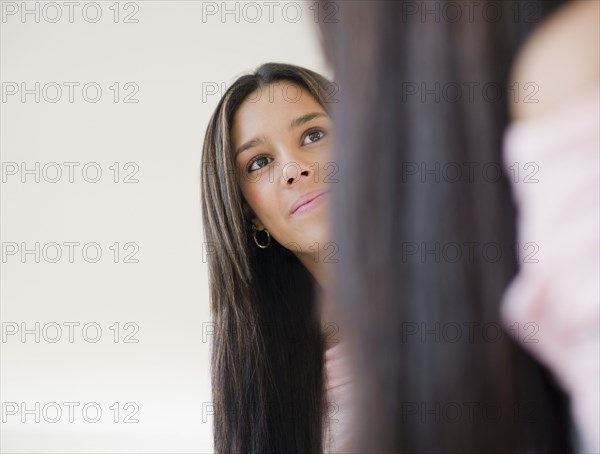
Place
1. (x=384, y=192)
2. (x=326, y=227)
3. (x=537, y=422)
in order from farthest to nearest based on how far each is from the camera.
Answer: (x=326, y=227) → (x=537, y=422) → (x=384, y=192)

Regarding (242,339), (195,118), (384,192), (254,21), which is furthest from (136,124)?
(384,192)

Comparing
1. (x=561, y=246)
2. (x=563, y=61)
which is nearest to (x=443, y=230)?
(x=561, y=246)

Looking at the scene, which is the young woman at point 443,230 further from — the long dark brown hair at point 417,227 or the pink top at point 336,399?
Result: the pink top at point 336,399

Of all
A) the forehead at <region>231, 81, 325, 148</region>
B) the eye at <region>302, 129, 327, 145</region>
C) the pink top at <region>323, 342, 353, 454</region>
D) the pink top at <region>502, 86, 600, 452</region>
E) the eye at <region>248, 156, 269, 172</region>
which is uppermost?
the forehead at <region>231, 81, 325, 148</region>

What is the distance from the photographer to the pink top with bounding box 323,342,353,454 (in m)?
0.86

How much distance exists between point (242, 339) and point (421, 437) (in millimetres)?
407

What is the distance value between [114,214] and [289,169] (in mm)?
247

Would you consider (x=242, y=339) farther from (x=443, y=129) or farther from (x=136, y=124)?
(x=443, y=129)

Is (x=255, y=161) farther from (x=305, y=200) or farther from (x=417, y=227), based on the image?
(x=417, y=227)

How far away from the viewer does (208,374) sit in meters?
0.92

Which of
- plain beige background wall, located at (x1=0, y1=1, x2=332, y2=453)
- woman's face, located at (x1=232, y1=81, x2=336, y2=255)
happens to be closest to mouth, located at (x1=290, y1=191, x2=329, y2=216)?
woman's face, located at (x1=232, y1=81, x2=336, y2=255)

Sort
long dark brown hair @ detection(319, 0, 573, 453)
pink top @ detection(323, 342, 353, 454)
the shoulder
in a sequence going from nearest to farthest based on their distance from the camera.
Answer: long dark brown hair @ detection(319, 0, 573, 453), the shoulder, pink top @ detection(323, 342, 353, 454)

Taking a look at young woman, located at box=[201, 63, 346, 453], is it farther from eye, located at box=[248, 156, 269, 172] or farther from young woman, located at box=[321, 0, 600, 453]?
young woman, located at box=[321, 0, 600, 453]

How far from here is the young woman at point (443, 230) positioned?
53cm
